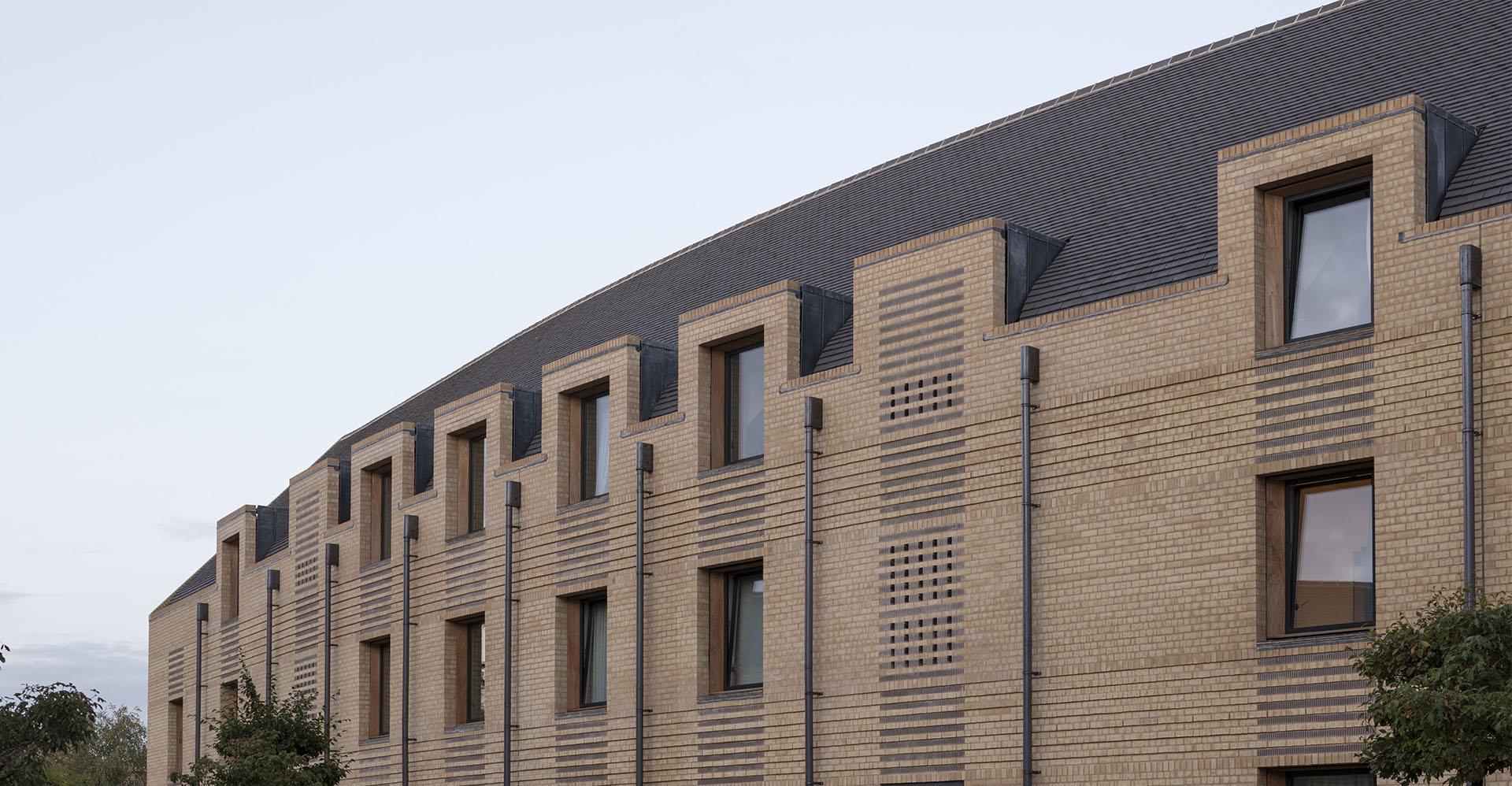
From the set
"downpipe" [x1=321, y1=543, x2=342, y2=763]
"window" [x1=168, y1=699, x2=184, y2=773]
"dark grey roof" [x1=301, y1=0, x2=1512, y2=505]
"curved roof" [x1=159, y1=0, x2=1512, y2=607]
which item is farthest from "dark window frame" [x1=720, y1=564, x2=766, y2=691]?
"window" [x1=168, y1=699, x2=184, y2=773]

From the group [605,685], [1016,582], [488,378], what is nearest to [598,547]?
[605,685]

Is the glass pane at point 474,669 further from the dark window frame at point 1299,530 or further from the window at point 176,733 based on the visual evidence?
the window at point 176,733

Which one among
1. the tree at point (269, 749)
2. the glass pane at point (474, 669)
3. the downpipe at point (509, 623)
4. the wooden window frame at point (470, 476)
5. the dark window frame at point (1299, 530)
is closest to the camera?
the dark window frame at point (1299, 530)

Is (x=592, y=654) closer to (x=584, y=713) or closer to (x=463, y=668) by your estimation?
(x=584, y=713)

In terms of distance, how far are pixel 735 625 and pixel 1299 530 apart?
9.48m

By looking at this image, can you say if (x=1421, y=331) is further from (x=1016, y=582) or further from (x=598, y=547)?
(x=598, y=547)

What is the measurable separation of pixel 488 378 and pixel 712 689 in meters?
16.3

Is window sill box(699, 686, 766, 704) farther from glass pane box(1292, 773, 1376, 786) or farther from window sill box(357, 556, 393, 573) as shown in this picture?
window sill box(357, 556, 393, 573)

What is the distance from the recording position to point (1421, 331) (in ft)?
56.6

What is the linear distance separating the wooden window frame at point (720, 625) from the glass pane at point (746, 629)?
0.04m

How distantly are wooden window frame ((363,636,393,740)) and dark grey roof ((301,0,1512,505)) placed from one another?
6066 mm

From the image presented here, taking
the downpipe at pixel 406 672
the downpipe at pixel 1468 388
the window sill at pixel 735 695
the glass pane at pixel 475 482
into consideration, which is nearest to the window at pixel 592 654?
the window sill at pixel 735 695

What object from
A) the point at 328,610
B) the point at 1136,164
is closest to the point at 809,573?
the point at 1136,164

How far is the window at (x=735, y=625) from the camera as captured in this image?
25312 mm
